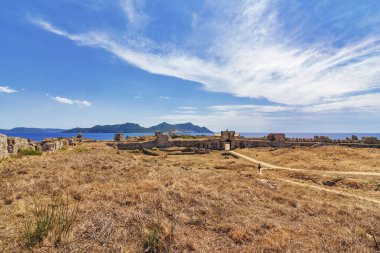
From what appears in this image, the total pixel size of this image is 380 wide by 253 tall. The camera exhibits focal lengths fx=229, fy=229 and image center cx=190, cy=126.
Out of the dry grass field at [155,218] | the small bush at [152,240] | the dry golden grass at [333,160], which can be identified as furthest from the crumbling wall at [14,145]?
the dry golden grass at [333,160]

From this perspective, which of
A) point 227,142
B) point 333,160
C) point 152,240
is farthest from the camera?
point 227,142

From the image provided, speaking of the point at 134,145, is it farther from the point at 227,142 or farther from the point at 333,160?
the point at 333,160

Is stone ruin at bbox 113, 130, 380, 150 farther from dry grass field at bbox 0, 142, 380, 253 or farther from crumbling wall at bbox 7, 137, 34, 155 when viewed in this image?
dry grass field at bbox 0, 142, 380, 253

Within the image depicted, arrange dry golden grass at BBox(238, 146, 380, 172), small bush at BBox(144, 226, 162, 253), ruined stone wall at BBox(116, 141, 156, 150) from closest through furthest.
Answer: small bush at BBox(144, 226, 162, 253)
dry golden grass at BBox(238, 146, 380, 172)
ruined stone wall at BBox(116, 141, 156, 150)

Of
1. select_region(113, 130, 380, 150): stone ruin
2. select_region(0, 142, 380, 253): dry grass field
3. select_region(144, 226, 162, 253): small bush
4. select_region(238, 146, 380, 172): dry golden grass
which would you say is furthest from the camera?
select_region(113, 130, 380, 150): stone ruin

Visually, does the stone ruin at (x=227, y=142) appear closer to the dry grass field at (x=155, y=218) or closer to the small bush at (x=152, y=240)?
the dry grass field at (x=155, y=218)

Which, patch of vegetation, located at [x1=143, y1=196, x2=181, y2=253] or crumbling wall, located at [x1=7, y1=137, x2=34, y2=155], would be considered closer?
patch of vegetation, located at [x1=143, y1=196, x2=181, y2=253]

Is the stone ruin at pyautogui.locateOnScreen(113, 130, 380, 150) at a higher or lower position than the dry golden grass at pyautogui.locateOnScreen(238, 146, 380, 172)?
higher

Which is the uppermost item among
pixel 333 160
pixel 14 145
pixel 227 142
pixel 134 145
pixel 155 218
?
pixel 14 145

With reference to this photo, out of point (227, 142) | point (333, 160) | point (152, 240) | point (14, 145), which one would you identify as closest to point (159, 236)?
point (152, 240)

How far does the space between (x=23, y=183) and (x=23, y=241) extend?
6.89 metres

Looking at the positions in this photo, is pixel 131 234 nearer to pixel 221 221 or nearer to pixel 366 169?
pixel 221 221

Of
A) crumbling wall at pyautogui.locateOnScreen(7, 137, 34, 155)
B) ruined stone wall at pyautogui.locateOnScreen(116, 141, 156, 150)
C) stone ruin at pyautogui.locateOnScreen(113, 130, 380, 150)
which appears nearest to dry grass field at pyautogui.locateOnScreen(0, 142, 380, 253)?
crumbling wall at pyautogui.locateOnScreen(7, 137, 34, 155)

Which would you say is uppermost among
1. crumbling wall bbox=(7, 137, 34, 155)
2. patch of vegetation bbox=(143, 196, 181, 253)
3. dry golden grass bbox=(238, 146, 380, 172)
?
crumbling wall bbox=(7, 137, 34, 155)
